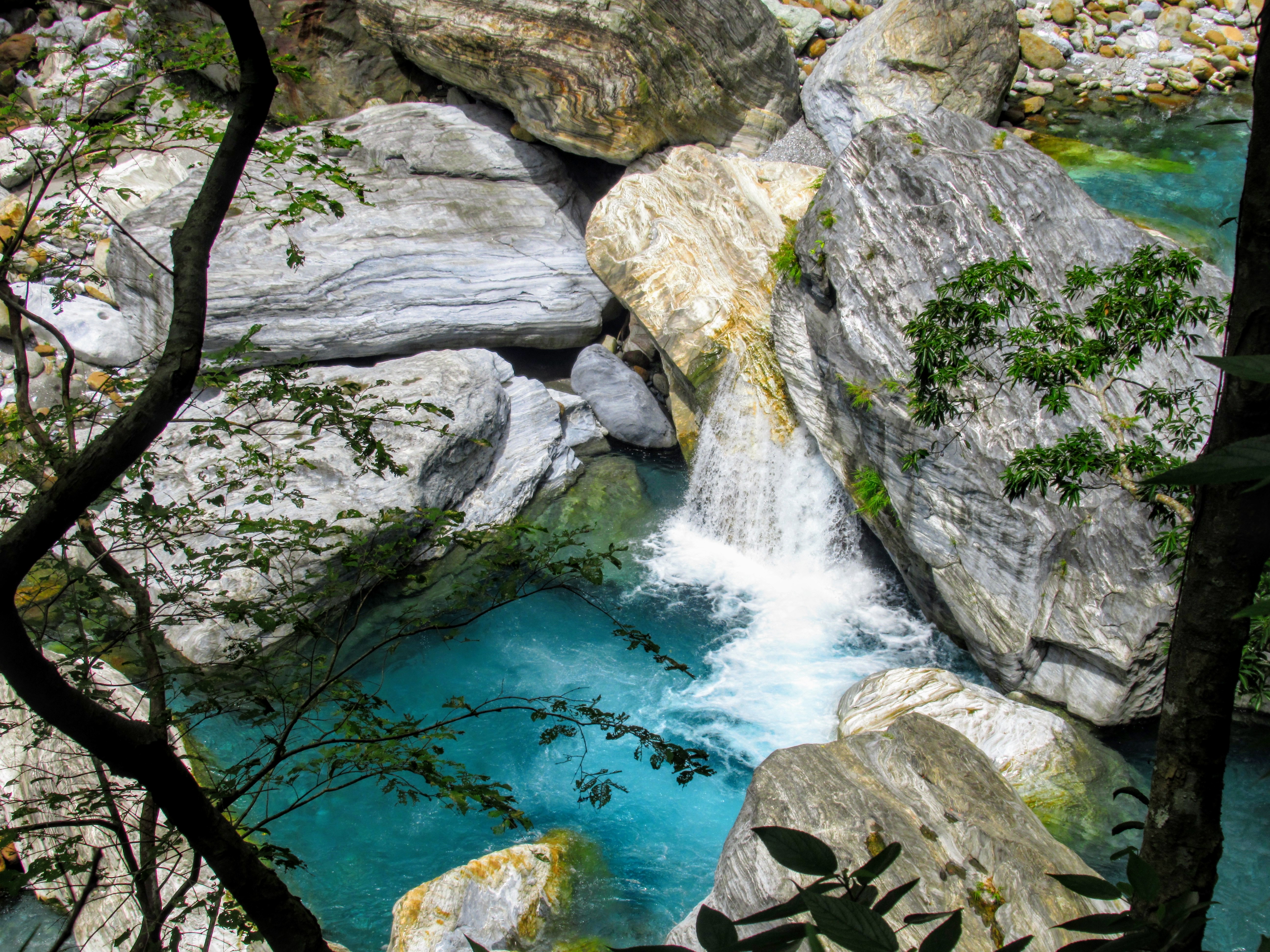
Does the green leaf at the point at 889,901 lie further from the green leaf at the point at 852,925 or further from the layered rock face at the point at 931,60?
the layered rock face at the point at 931,60

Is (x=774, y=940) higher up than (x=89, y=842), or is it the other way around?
(x=774, y=940)

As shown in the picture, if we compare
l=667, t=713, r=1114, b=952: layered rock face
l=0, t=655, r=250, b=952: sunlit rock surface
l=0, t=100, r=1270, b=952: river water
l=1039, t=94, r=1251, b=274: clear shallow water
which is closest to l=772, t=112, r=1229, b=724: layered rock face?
l=0, t=100, r=1270, b=952: river water

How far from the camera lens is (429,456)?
417 inches

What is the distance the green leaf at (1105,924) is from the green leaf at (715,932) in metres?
0.32

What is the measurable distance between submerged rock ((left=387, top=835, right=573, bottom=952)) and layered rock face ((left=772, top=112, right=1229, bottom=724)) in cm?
481

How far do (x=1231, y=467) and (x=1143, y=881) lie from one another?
523 millimetres

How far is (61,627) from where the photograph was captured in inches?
380

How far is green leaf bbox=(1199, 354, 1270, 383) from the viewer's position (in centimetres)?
69

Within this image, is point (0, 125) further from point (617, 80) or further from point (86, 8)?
point (86, 8)

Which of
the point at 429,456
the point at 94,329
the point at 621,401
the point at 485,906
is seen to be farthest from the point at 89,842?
the point at 94,329

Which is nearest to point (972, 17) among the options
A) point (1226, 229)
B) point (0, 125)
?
point (1226, 229)

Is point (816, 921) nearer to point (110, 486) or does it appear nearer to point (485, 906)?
point (110, 486)

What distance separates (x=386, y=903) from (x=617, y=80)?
10782 millimetres

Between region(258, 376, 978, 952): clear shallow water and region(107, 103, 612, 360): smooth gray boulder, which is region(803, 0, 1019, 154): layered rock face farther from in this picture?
region(258, 376, 978, 952): clear shallow water
